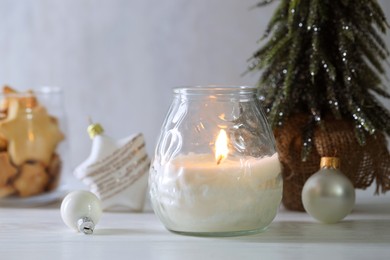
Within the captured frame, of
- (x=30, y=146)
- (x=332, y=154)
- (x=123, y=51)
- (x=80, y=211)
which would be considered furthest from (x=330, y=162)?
(x=123, y=51)

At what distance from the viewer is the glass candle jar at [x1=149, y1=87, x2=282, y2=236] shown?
77 cm

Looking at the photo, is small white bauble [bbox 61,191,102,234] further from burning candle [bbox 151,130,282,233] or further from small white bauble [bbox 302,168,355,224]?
small white bauble [bbox 302,168,355,224]

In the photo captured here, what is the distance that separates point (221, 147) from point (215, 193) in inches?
2.2

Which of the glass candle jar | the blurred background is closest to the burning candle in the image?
the glass candle jar

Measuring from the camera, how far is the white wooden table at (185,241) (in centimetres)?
71

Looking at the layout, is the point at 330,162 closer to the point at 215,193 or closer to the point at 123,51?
the point at 215,193

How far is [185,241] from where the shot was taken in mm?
768

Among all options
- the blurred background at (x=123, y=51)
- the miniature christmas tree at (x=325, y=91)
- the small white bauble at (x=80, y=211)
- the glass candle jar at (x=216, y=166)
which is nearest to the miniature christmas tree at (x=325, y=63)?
the miniature christmas tree at (x=325, y=91)

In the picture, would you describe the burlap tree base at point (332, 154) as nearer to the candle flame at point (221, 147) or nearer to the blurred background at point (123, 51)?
the candle flame at point (221, 147)

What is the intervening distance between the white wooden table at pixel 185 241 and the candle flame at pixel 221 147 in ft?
0.28

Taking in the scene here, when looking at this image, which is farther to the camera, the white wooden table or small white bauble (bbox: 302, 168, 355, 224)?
small white bauble (bbox: 302, 168, 355, 224)

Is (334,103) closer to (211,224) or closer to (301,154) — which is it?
(301,154)

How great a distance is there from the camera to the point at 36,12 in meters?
1.38

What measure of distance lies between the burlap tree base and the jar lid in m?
0.02
